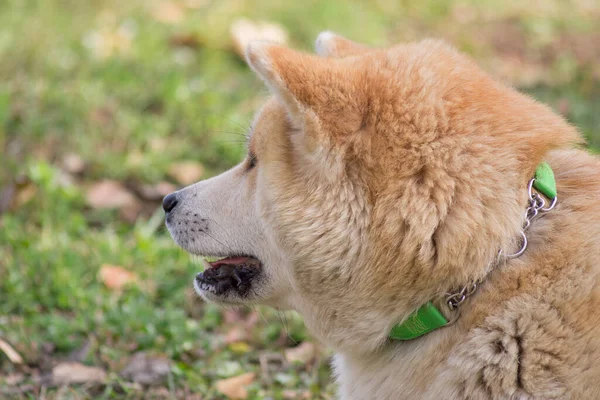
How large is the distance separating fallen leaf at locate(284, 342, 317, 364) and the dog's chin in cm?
78

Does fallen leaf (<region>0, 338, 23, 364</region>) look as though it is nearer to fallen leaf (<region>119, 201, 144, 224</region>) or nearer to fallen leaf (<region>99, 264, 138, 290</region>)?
fallen leaf (<region>99, 264, 138, 290</region>)

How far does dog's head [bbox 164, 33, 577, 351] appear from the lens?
218 cm

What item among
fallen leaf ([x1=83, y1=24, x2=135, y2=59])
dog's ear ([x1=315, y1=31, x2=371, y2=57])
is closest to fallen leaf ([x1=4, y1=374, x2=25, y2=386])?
dog's ear ([x1=315, y1=31, x2=371, y2=57])

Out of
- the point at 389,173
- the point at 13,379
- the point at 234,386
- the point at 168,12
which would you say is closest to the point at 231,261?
the point at 234,386

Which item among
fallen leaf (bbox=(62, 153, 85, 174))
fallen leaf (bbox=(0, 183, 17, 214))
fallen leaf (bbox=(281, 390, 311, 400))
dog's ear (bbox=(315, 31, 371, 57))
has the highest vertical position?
dog's ear (bbox=(315, 31, 371, 57))

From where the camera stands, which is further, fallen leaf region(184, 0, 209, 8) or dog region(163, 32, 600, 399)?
fallen leaf region(184, 0, 209, 8)

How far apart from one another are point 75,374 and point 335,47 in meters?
1.78

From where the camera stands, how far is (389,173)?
7.23ft

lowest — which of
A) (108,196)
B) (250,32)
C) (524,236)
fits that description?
(108,196)

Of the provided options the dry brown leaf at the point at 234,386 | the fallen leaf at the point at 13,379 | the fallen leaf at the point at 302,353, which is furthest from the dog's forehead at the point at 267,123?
the fallen leaf at the point at 13,379

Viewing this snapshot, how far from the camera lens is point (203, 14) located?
23.1ft

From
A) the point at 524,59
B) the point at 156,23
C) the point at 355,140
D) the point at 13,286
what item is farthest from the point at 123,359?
the point at 524,59

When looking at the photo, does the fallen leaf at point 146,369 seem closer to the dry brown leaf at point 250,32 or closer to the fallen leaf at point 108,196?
the fallen leaf at point 108,196

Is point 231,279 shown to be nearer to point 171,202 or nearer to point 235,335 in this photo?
point 171,202
